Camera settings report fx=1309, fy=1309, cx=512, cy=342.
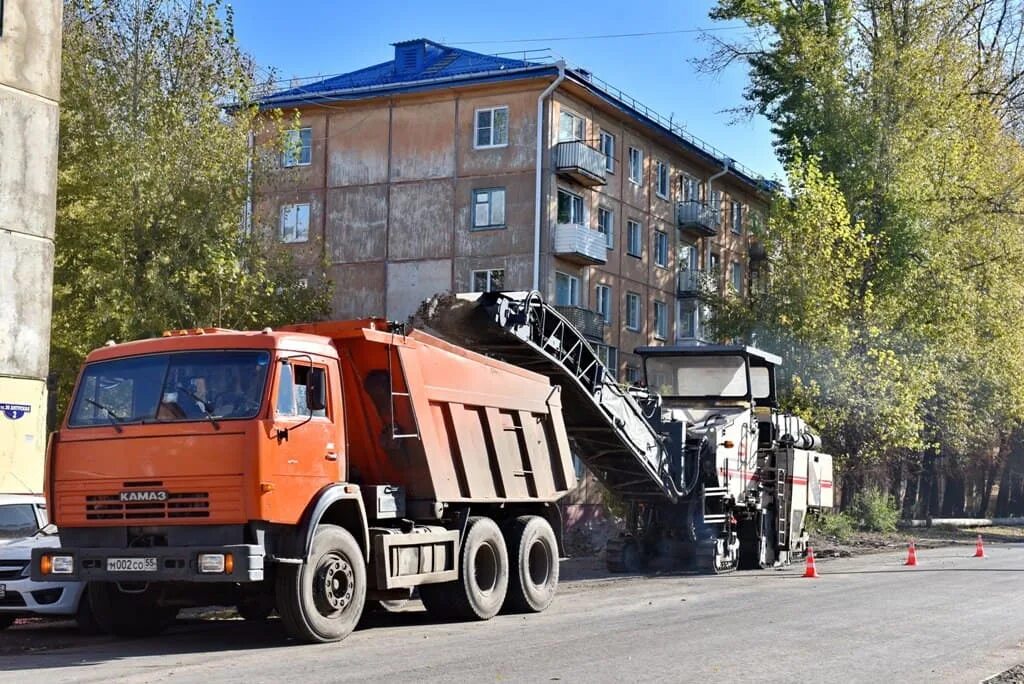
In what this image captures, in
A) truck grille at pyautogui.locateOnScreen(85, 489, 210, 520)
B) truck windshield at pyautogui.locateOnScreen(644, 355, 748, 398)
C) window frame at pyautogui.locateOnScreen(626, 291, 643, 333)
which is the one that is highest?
window frame at pyautogui.locateOnScreen(626, 291, 643, 333)

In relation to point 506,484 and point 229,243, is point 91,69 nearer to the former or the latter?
point 229,243

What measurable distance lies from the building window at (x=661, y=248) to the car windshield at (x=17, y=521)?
123 feet

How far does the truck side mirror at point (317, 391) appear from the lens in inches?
487

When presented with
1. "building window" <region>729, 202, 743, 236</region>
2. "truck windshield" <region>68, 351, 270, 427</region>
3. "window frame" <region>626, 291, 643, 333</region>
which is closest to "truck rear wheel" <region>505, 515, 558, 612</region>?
"truck windshield" <region>68, 351, 270, 427</region>

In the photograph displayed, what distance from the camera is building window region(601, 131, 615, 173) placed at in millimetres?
46031

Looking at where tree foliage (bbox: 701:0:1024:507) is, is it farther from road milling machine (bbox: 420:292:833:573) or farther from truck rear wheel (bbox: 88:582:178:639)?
truck rear wheel (bbox: 88:582:178:639)

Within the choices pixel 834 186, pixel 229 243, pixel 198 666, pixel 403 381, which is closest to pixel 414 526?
pixel 403 381

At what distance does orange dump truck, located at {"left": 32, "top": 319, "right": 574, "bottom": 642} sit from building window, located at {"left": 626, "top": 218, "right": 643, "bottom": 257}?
34253 mm

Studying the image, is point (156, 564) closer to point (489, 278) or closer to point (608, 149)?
point (489, 278)

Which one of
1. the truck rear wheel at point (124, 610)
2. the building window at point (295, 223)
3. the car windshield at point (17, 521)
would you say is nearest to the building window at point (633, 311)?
the building window at point (295, 223)

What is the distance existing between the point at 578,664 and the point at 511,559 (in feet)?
15.3

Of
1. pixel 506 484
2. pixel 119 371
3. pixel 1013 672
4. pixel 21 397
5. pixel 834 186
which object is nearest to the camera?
pixel 1013 672

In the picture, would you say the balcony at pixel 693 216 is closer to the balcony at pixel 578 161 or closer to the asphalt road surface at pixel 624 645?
the balcony at pixel 578 161

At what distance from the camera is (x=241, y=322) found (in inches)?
1121
